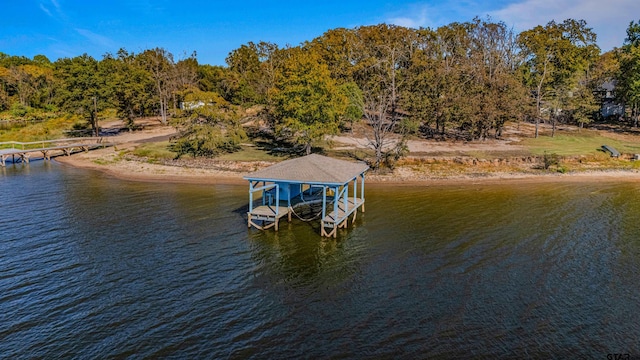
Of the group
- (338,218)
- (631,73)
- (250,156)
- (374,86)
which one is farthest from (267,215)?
(631,73)

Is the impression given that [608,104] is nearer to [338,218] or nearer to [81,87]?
[338,218]

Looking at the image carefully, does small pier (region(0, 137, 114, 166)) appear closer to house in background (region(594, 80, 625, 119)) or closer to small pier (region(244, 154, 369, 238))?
small pier (region(244, 154, 369, 238))

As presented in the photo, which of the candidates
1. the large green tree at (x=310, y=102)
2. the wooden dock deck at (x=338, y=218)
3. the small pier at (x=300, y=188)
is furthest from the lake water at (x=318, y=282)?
the large green tree at (x=310, y=102)

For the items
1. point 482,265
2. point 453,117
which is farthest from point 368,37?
point 482,265

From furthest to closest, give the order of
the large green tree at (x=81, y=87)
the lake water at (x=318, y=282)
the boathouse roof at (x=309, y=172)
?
1. the large green tree at (x=81, y=87)
2. the boathouse roof at (x=309, y=172)
3. the lake water at (x=318, y=282)

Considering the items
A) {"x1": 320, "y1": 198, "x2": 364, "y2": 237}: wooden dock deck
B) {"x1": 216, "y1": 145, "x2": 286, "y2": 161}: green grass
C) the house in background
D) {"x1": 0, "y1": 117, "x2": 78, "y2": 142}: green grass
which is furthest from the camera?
the house in background

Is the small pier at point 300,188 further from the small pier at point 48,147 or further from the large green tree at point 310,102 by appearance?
the small pier at point 48,147

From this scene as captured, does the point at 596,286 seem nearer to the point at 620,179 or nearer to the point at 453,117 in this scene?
the point at 620,179

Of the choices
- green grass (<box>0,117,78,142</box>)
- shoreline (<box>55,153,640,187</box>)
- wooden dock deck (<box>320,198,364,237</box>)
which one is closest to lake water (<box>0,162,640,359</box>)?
wooden dock deck (<box>320,198,364,237</box>)
